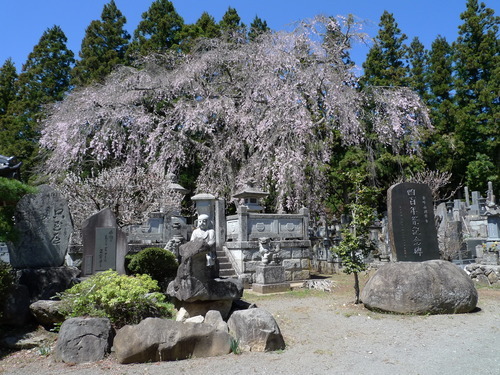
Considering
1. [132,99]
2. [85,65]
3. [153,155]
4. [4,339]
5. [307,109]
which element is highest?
[85,65]

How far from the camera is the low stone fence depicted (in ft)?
37.9

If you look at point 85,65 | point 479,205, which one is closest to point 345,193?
point 479,205

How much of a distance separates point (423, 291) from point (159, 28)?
2591 centimetres

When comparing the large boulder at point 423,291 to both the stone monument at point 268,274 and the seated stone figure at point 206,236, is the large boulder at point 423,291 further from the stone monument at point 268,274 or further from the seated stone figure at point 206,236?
the stone monument at point 268,274

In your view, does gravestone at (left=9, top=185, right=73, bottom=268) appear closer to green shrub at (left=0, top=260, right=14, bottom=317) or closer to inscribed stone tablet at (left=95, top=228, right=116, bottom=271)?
inscribed stone tablet at (left=95, top=228, right=116, bottom=271)

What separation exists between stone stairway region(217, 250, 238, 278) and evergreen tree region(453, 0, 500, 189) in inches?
940

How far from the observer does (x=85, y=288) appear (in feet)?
20.7

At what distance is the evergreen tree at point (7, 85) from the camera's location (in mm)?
27369

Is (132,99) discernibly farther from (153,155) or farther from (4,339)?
(4,339)

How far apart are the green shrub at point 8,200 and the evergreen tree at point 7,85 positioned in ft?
79.7

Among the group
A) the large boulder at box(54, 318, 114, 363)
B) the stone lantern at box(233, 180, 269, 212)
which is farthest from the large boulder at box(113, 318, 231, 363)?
the stone lantern at box(233, 180, 269, 212)

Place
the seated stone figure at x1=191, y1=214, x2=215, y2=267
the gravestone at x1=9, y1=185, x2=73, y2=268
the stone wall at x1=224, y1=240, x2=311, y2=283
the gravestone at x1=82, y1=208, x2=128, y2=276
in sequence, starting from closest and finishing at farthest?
the seated stone figure at x1=191, y1=214, x2=215, y2=267 < the gravestone at x1=9, y1=185, x2=73, y2=268 < the gravestone at x1=82, y1=208, x2=128, y2=276 < the stone wall at x1=224, y1=240, x2=311, y2=283

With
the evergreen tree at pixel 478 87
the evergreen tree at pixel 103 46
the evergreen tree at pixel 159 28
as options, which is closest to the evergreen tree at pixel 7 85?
the evergreen tree at pixel 103 46

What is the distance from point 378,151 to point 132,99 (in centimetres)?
1397
